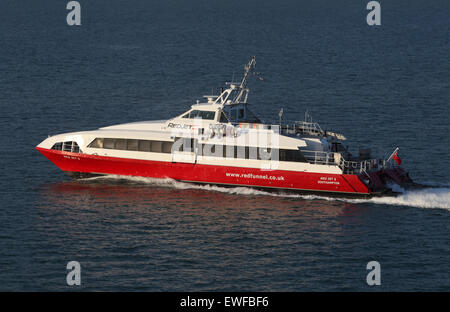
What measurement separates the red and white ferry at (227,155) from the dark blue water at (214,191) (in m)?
1.14

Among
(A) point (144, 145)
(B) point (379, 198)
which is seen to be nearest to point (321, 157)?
(B) point (379, 198)

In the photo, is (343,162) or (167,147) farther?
(167,147)

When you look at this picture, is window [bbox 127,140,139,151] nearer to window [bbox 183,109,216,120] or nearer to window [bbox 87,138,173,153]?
window [bbox 87,138,173,153]

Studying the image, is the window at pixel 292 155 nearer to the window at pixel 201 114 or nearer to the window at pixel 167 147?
the window at pixel 201 114

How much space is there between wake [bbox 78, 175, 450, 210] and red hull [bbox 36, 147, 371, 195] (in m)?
0.40

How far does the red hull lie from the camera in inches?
2078

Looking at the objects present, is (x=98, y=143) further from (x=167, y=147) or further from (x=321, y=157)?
(x=321, y=157)

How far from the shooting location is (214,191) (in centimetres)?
5481

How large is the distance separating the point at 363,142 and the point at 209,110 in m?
18.9

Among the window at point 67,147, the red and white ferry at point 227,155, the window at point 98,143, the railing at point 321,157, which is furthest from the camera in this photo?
the window at point 67,147

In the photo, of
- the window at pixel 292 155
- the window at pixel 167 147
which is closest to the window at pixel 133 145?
the window at pixel 167 147

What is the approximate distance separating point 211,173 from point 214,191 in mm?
1283

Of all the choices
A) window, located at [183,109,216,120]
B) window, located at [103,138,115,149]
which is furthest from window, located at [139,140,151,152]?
window, located at [183,109,216,120]

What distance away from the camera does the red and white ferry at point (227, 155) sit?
5325cm
